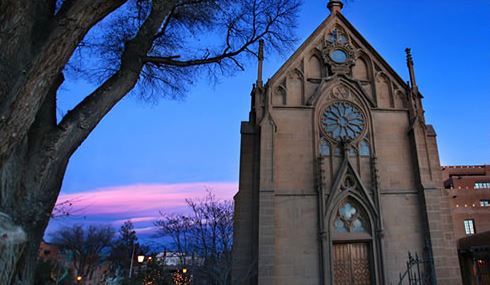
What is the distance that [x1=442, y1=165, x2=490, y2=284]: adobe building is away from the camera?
21156 millimetres

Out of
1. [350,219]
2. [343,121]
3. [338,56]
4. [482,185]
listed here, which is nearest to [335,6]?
[338,56]

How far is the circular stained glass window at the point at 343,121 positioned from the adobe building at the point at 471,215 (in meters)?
9.89

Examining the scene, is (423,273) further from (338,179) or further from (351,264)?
(338,179)

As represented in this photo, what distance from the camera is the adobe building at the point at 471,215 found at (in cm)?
2116

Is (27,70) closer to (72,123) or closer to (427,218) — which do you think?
(72,123)

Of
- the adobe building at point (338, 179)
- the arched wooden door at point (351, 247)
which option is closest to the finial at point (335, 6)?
the adobe building at point (338, 179)

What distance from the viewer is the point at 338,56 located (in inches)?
676

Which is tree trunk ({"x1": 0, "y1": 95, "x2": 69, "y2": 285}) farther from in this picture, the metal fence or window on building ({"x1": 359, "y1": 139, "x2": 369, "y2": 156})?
window on building ({"x1": 359, "y1": 139, "x2": 369, "y2": 156})

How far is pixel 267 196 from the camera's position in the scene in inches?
525

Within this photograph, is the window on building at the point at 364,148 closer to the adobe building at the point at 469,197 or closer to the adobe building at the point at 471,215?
the adobe building at the point at 471,215

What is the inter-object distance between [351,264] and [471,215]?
31.9 meters

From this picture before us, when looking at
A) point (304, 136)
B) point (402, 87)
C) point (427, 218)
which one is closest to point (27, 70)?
point (304, 136)

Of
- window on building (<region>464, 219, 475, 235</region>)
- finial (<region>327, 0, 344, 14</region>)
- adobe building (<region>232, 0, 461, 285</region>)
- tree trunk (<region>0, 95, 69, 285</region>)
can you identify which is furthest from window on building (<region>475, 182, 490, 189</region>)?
tree trunk (<region>0, 95, 69, 285</region>)

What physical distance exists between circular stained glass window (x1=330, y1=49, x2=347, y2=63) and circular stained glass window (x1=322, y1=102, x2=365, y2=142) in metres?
2.40
